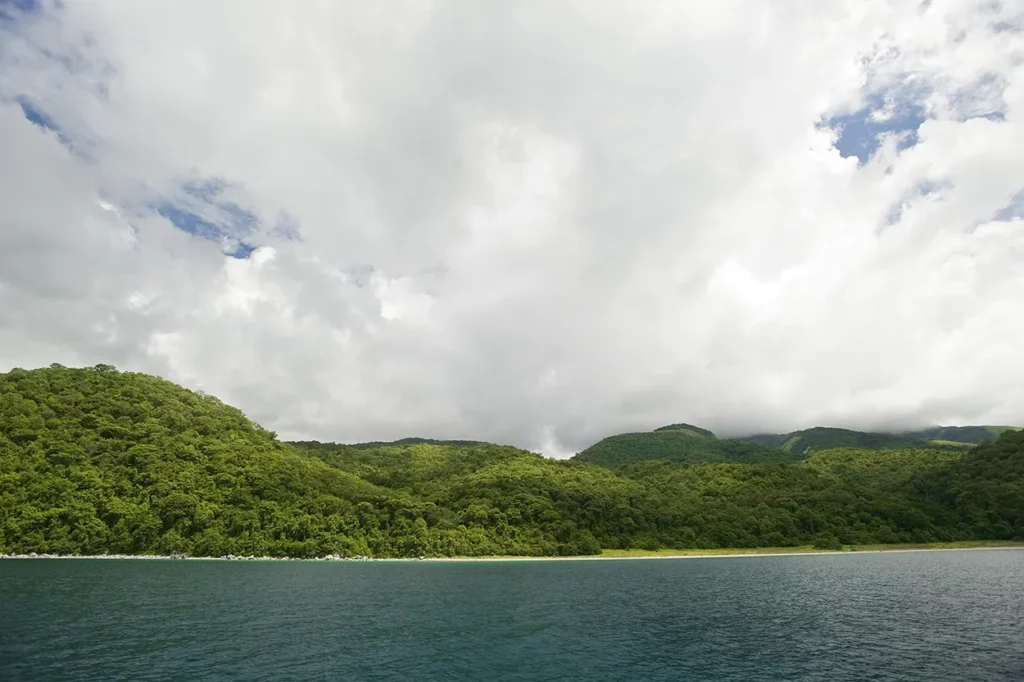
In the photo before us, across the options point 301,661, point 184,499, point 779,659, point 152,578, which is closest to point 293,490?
point 184,499

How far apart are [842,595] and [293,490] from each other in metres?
175

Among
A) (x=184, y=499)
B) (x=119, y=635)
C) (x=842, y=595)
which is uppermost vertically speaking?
(x=184, y=499)

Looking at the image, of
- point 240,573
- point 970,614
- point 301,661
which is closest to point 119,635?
point 301,661

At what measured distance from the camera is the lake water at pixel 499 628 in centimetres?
4506

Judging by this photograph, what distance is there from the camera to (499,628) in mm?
64250

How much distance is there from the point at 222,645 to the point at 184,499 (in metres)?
148

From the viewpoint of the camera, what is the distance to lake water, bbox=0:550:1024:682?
45.1 metres

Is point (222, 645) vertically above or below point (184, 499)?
below

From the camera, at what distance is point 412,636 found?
59.3 m

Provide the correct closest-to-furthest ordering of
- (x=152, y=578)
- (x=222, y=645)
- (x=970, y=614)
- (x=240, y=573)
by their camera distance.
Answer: (x=222, y=645) → (x=970, y=614) → (x=152, y=578) → (x=240, y=573)

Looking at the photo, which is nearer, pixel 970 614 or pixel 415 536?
pixel 970 614

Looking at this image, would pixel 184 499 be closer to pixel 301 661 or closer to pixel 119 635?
pixel 119 635

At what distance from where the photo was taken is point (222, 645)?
5225 centimetres

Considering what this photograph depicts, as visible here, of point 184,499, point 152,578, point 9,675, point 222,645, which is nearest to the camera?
point 9,675
